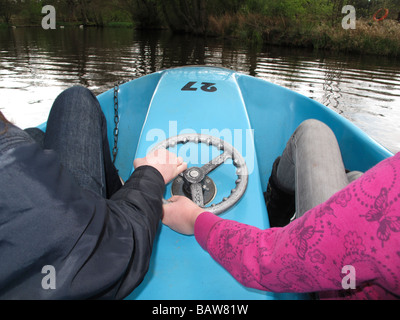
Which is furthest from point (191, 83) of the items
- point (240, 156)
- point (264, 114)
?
point (240, 156)

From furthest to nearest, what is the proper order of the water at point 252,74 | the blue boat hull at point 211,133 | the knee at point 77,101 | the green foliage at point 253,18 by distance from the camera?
the green foliage at point 253,18
the water at point 252,74
the knee at point 77,101
the blue boat hull at point 211,133

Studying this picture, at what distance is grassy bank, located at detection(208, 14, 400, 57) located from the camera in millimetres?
8828

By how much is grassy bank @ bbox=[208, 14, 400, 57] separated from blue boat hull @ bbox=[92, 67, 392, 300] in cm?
929

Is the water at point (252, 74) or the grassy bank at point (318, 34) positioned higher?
the grassy bank at point (318, 34)

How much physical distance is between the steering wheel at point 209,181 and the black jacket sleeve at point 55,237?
21.6 inches

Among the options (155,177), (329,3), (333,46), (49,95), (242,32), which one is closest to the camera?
(155,177)

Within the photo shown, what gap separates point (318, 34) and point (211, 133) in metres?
11.2

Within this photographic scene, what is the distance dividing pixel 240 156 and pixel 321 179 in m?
0.48

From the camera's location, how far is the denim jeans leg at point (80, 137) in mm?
854

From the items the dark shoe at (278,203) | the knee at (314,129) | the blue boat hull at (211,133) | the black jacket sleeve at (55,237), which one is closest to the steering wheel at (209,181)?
the blue boat hull at (211,133)

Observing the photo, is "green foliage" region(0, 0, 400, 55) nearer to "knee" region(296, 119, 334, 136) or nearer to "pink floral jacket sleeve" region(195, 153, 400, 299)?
"knee" region(296, 119, 334, 136)

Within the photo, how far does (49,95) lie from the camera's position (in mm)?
4469

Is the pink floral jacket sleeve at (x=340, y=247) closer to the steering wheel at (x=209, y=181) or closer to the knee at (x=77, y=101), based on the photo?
the steering wheel at (x=209, y=181)
